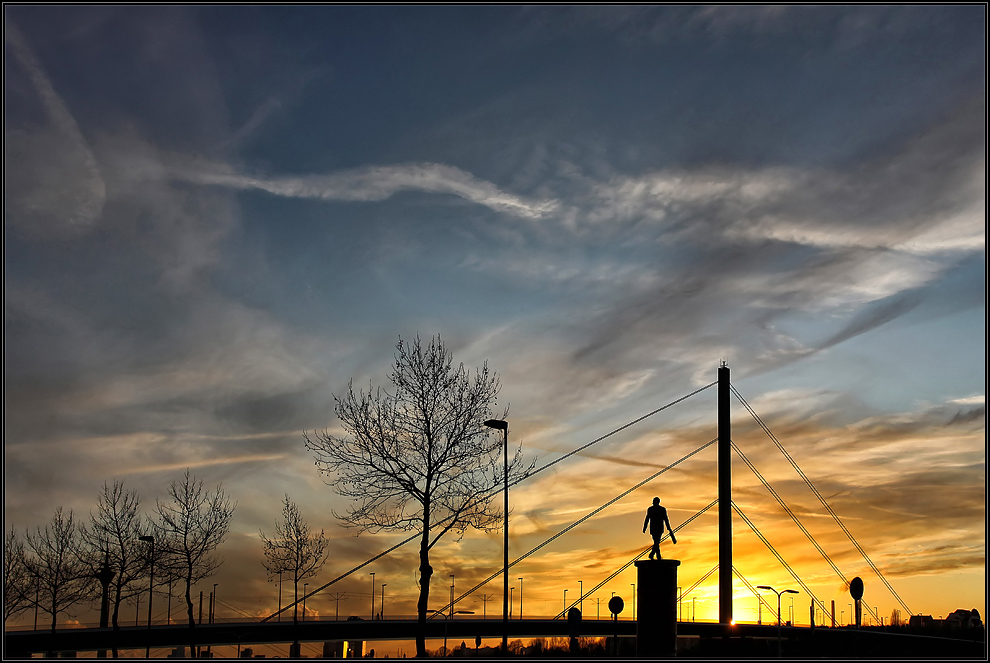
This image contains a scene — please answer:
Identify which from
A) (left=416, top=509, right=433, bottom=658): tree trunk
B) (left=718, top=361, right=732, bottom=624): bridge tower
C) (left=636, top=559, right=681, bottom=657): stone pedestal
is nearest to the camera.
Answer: (left=636, top=559, right=681, bottom=657): stone pedestal

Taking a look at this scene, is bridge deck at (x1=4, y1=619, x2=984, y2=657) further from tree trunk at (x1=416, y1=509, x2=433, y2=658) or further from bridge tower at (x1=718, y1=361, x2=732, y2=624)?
tree trunk at (x1=416, y1=509, x2=433, y2=658)

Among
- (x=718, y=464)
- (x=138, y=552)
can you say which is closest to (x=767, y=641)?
(x=718, y=464)

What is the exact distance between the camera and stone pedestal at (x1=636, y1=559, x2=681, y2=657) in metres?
25.7


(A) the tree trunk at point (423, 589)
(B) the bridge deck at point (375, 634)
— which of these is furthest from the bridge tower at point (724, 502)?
(A) the tree trunk at point (423, 589)

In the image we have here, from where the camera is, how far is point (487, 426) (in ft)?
122

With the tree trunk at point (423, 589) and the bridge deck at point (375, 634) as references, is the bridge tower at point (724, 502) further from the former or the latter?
the tree trunk at point (423, 589)

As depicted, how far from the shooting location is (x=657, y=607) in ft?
84.3

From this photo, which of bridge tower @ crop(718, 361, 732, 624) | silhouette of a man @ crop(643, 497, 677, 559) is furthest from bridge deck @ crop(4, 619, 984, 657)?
silhouette of a man @ crop(643, 497, 677, 559)

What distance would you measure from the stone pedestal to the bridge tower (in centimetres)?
1793

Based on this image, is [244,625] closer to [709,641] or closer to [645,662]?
[709,641]

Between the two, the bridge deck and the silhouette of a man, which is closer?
the silhouette of a man

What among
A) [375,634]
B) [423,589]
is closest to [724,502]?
[423,589]

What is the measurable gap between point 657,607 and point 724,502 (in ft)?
71.3

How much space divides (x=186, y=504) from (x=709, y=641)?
2771 centimetres
